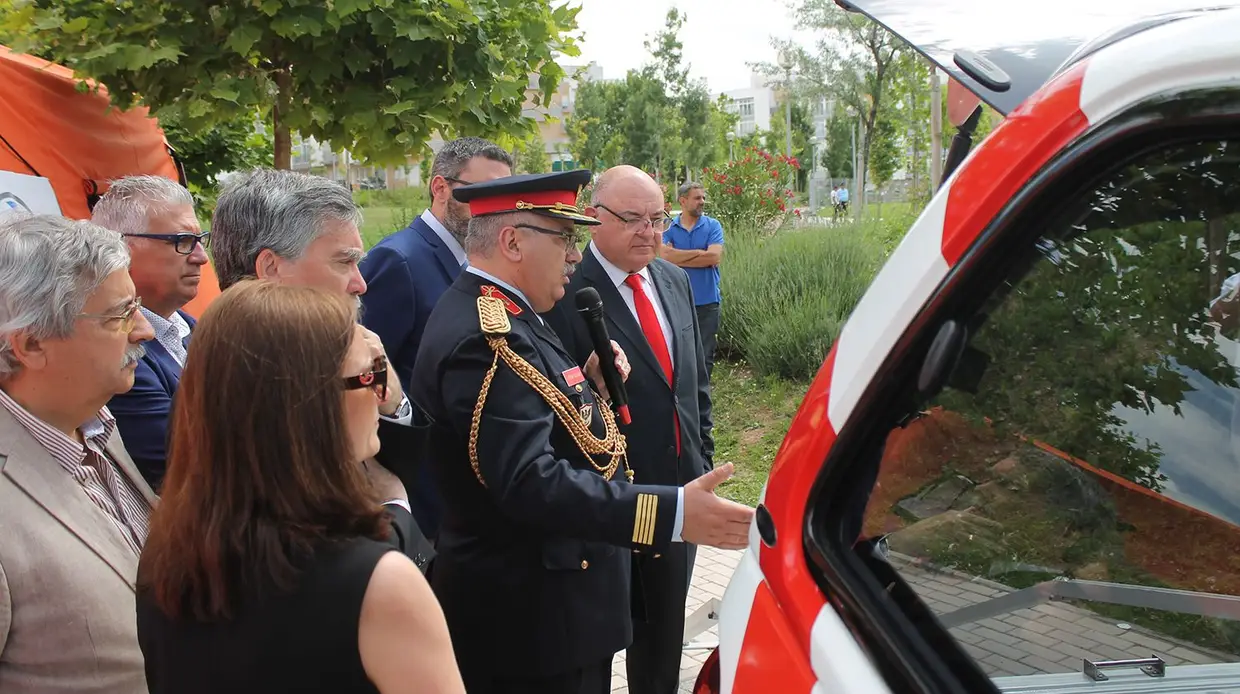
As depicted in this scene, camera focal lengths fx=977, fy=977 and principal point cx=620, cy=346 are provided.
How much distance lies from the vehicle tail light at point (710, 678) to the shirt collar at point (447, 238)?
2.51 m

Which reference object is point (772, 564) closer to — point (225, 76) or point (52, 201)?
point (225, 76)

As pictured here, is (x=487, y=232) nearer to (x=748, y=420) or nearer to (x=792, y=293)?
(x=748, y=420)

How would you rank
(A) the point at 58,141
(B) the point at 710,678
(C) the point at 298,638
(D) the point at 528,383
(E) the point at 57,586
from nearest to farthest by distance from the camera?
(C) the point at 298,638 → (B) the point at 710,678 → (E) the point at 57,586 → (D) the point at 528,383 → (A) the point at 58,141

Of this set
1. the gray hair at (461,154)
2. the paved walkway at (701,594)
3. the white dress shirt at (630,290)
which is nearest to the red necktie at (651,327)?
the white dress shirt at (630,290)

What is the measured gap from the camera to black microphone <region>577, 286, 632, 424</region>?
9.53 feet

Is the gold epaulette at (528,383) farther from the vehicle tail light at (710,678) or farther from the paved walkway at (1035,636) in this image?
the paved walkway at (1035,636)

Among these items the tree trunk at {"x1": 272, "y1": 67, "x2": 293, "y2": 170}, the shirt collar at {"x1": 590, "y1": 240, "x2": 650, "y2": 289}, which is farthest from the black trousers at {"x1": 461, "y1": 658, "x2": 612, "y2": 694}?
the tree trunk at {"x1": 272, "y1": 67, "x2": 293, "y2": 170}

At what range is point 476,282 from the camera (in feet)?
8.14

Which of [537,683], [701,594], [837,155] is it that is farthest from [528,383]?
[837,155]

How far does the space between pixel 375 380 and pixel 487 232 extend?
1006mm

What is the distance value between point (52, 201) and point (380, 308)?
6.77 ft

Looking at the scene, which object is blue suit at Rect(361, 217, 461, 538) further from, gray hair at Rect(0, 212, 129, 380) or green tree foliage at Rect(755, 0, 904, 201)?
green tree foliage at Rect(755, 0, 904, 201)

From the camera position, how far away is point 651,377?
10.8 ft

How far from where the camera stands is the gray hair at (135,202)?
9.14ft
